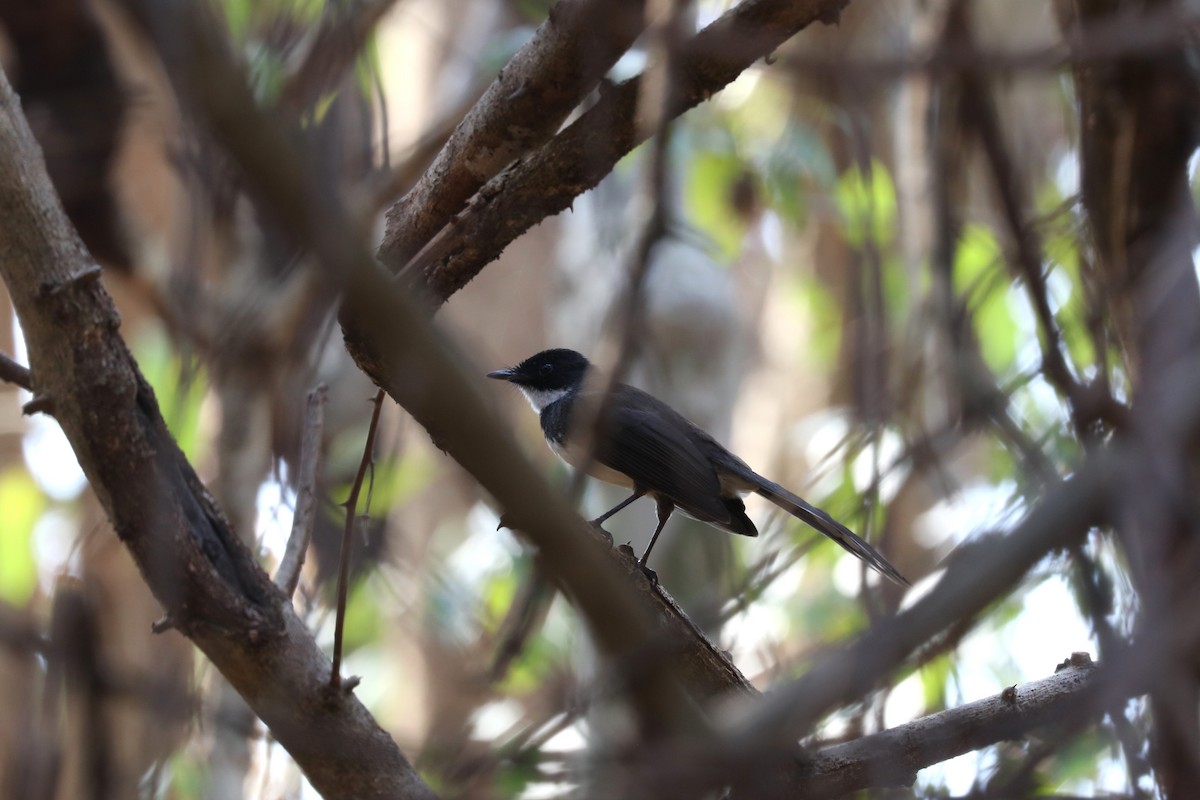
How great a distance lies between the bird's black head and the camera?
4988mm

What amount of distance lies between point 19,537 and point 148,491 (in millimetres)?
3720

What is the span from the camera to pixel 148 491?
8.57 ft

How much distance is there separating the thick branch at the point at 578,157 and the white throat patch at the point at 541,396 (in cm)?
242

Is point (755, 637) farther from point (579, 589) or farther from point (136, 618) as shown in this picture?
point (136, 618)

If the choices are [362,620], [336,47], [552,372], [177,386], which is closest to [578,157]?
[336,47]

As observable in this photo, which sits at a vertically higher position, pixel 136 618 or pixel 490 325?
pixel 490 325

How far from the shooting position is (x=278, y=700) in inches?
106

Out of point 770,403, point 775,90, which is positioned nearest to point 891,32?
point 775,90

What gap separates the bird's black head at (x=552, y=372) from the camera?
499 centimetres

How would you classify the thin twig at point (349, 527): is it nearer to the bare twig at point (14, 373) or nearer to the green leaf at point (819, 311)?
the bare twig at point (14, 373)

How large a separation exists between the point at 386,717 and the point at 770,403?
5460 millimetres

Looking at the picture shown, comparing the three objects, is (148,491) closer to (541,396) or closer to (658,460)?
(658,460)

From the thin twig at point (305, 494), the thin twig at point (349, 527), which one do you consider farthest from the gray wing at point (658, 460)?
the thin twig at point (349, 527)

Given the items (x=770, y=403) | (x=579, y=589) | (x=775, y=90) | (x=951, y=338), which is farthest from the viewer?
(x=770, y=403)
